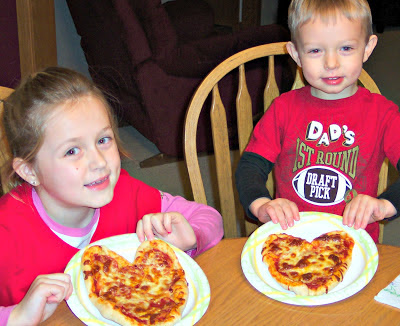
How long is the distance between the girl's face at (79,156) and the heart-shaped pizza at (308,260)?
1.24ft

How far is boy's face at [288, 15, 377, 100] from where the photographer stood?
1335mm

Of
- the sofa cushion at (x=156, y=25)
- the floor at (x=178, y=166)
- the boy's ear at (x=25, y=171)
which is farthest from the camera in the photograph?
the floor at (x=178, y=166)

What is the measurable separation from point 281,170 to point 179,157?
204 cm

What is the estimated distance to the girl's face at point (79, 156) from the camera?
3.61ft

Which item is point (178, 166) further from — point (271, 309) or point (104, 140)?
point (271, 309)

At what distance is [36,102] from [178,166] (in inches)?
92.8

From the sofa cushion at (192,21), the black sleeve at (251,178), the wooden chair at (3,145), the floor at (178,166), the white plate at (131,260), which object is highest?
the wooden chair at (3,145)

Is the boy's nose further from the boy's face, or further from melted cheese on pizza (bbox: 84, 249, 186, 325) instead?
melted cheese on pizza (bbox: 84, 249, 186, 325)

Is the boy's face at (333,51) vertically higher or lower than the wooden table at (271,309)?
higher

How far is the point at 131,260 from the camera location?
1.04m

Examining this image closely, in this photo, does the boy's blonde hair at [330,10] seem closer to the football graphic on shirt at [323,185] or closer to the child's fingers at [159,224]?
the football graphic on shirt at [323,185]

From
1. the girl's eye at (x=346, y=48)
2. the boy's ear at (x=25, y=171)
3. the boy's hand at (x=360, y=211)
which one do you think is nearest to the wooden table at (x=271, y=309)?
the boy's hand at (x=360, y=211)

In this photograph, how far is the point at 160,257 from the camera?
101 cm

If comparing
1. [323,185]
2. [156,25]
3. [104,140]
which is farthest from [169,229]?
[156,25]
